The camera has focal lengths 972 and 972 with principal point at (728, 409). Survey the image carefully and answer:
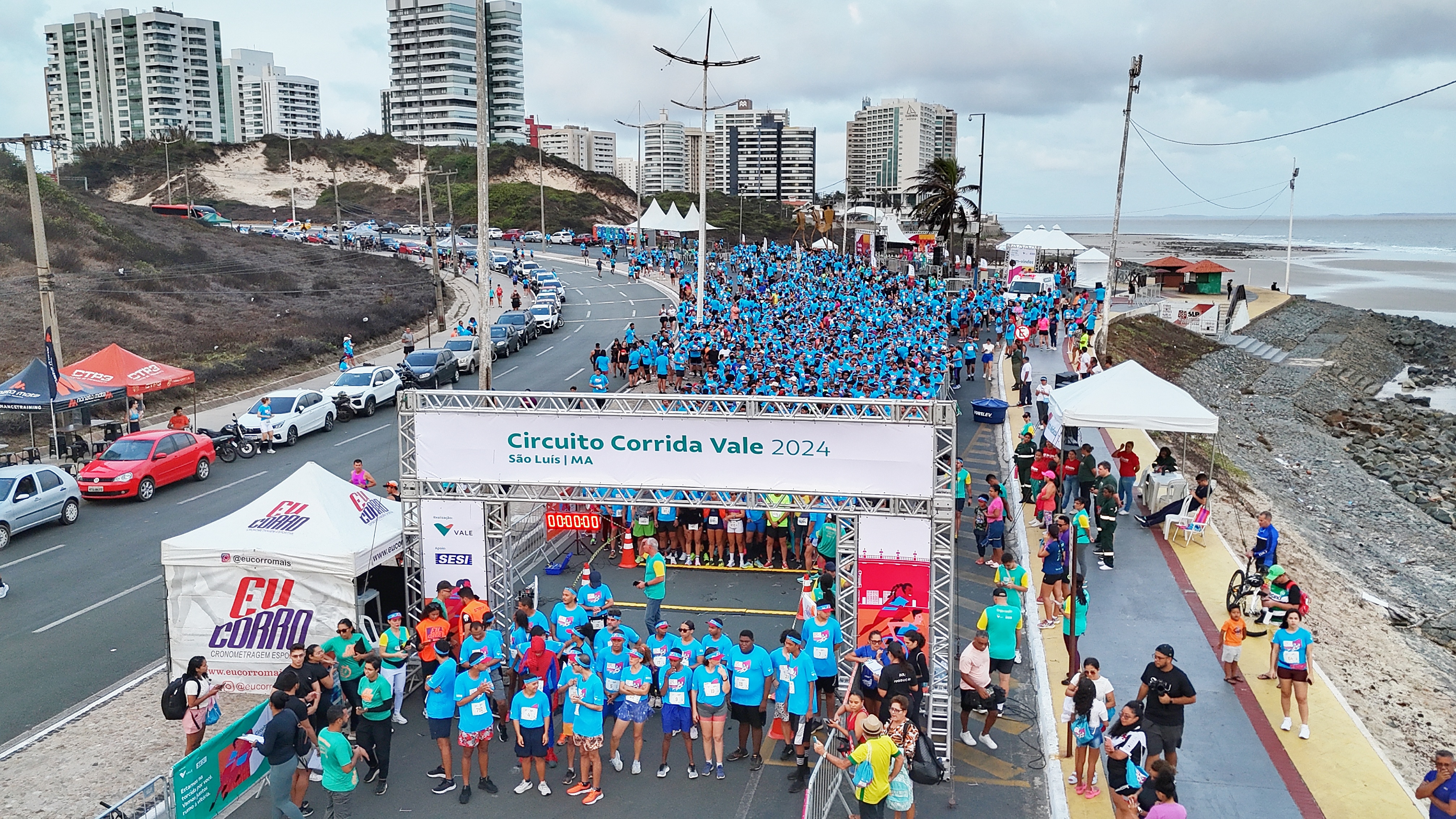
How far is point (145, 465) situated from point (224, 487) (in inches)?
66.8

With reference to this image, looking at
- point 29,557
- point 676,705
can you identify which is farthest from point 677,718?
point 29,557

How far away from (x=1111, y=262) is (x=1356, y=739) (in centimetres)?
3248

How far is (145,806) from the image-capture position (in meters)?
9.30

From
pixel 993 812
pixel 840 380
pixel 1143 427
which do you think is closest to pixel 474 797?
pixel 993 812

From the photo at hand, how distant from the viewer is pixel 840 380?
74.6 feet

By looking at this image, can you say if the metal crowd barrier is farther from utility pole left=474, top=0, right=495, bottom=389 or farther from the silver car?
utility pole left=474, top=0, right=495, bottom=389

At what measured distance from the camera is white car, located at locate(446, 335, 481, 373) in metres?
36.8

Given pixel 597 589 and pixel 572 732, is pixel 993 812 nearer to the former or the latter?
pixel 572 732

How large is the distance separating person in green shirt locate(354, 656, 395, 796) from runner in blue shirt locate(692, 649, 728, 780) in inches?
125

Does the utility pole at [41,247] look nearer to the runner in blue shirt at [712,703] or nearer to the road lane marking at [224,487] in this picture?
the road lane marking at [224,487]

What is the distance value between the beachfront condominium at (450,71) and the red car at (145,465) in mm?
151176

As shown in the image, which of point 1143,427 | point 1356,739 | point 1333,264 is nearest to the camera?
point 1356,739

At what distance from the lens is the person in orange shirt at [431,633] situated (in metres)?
11.4

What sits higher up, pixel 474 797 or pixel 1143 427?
pixel 1143 427
